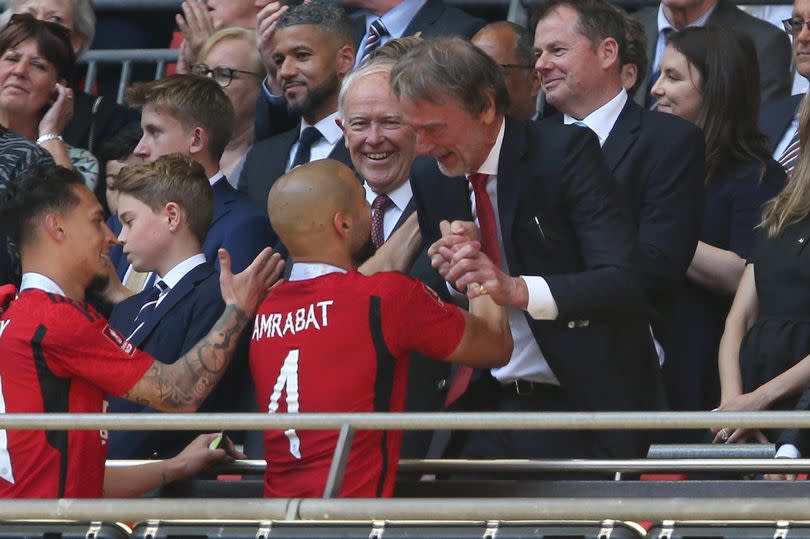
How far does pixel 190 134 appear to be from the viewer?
709 cm

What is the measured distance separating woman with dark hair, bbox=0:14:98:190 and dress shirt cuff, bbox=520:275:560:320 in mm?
3329

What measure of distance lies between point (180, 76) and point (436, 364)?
218cm

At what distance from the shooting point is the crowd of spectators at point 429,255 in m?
4.99

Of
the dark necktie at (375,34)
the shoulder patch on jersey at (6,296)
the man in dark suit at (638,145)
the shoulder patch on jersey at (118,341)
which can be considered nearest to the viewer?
the shoulder patch on jersey at (118,341)

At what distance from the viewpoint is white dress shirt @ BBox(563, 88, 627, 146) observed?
6.14 meters

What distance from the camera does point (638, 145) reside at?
19.5 feet

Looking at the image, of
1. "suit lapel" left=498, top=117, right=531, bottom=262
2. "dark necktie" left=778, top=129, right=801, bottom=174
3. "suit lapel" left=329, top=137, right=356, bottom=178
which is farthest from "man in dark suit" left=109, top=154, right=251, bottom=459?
"dark necktie" left=778, top=129, right=801, bottom=174

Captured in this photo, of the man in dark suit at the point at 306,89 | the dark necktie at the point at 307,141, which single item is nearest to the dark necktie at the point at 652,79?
the man in dark suit at the point at 306,89

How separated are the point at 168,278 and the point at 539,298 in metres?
1.67

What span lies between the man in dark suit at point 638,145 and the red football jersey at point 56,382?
1672 mm

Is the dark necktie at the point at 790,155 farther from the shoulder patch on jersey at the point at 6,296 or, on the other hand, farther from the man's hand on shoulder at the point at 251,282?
the shoulder patch on jersey at the point at 6,296

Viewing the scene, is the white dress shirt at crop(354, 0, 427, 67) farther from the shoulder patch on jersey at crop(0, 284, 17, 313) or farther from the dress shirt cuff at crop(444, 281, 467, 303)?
the shoulder patch on jersey at crop(0, 284, 17, 313)

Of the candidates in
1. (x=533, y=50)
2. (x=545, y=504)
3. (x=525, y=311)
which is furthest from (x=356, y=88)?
(x=545, y=504)

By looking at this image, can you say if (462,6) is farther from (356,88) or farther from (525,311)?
(525,311)
